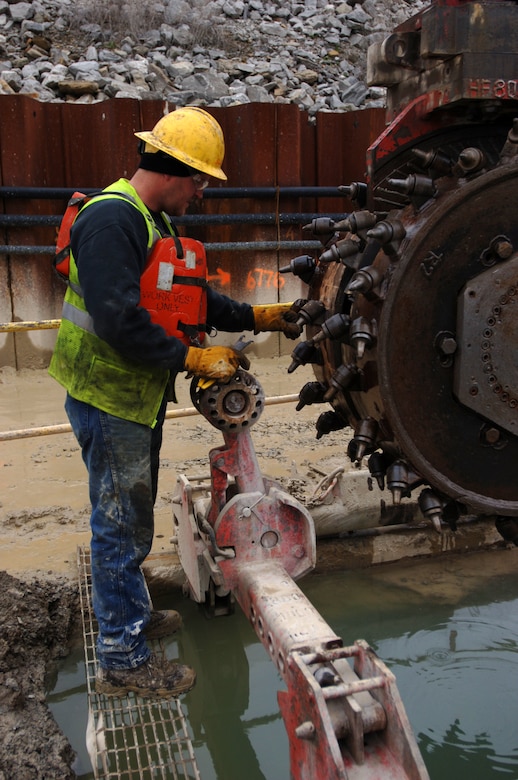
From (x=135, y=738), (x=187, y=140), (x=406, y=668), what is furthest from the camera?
(x=406, y=668)

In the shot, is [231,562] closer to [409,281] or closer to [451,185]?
[409,281]

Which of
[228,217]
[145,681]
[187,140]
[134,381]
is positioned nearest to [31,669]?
→ [145,681]

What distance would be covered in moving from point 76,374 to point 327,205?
5.63 metres

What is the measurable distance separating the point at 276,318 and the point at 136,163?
4640 mm

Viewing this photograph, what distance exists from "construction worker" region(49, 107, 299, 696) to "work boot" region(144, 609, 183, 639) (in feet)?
1.02

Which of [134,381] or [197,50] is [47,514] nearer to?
[134,381]

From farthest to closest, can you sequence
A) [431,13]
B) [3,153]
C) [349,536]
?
[3,153] < [349,536] < [431,13]

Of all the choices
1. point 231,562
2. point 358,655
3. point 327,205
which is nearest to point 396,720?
point 358,655

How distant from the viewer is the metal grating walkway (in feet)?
8.50

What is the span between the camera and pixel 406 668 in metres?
3.36

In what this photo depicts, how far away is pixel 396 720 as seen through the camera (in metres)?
2.12

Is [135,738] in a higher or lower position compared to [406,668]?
higher

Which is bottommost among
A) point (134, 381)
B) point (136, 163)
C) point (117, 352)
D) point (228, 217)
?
point (134, 381)

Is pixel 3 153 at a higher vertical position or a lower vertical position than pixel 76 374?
higher
